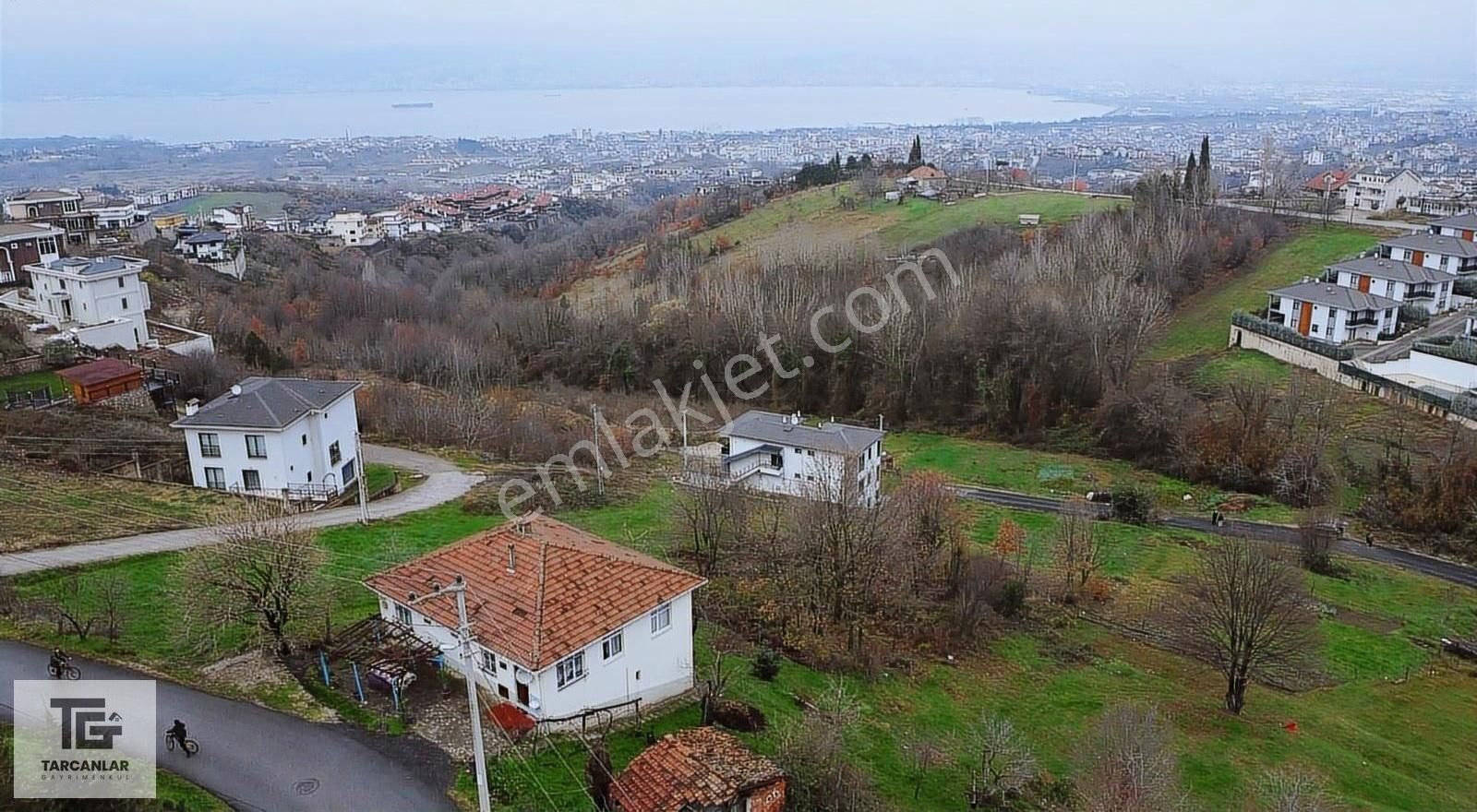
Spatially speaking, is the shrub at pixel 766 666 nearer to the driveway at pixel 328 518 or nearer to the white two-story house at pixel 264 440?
the driveway at pixel 328 518

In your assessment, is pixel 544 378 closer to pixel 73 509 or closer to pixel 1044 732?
pixel 73 509

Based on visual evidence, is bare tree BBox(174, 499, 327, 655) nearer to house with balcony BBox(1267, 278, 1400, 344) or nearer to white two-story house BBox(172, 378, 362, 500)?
white two-story house BBox(172, 378, 362, 500)

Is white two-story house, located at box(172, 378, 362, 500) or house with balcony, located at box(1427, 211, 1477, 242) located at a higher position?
house with balcony, located at box(1427, 211, 1477, 242)

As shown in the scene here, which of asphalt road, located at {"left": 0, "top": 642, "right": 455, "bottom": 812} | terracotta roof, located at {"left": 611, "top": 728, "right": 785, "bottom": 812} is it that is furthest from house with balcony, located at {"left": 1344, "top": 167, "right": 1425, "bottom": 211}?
asphalt road, located at {"left": 0, "top": 642, "right": 455, "bottom": 812}

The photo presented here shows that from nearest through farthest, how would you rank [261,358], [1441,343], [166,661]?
[166,661] → [1441,343] → [261,358]

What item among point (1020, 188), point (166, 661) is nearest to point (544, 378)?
point (166, 661)
